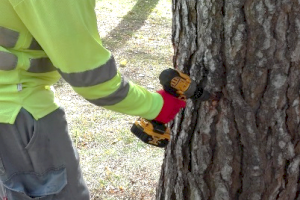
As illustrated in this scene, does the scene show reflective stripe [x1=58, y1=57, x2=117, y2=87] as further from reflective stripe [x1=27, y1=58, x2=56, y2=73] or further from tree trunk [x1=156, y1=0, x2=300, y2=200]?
tree trunk [x1=156, y1=0, x2=300, y2=200]

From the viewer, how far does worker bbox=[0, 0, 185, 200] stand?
196cm

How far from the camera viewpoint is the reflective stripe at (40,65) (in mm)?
2195

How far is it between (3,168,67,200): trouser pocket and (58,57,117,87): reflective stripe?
0.53m

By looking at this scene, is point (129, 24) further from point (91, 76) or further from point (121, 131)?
point (91, 76)

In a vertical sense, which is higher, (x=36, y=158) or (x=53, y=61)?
(x=53, y=61)

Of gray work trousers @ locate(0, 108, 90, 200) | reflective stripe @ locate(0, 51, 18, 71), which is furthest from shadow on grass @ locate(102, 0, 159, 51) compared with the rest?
reflective stripe @ locate(0, 51, 18, 71)

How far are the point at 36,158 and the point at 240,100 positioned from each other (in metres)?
0.93

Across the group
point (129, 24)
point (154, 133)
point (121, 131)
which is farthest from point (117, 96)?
point (129, 24)

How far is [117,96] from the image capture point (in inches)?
85.8

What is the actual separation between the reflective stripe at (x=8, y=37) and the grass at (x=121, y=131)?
1891 millimetres

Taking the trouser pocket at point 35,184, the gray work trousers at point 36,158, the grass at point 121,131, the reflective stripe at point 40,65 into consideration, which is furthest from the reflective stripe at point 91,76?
the grass at point 121,131

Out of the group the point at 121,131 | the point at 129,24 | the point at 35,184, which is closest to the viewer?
the point at 35,184

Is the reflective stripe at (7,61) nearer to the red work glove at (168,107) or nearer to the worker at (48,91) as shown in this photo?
the worker at (48,91)

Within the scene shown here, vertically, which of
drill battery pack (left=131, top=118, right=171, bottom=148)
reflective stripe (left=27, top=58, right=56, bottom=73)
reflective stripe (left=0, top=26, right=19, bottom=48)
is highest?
reflective stripe (left=0, top=26, right=19, bottom=48)
